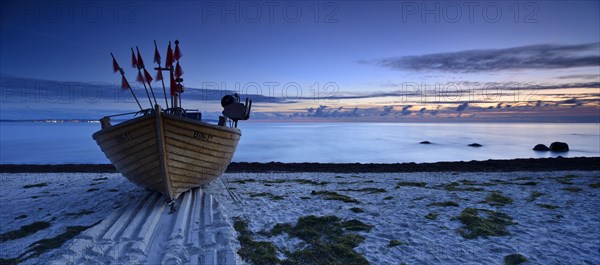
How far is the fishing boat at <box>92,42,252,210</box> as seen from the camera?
8.09m

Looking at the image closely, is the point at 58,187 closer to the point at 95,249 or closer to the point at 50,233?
the point at 50,233

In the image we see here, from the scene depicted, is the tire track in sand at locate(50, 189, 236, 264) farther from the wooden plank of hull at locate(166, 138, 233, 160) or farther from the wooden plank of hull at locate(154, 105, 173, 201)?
the wooden plank of hull at locate(166, 138, 233, 160)

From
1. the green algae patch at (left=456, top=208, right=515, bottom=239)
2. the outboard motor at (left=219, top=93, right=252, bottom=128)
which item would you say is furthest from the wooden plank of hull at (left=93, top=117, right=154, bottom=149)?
the green algae patch at (left=456, top=208, right=515, bottom=239)

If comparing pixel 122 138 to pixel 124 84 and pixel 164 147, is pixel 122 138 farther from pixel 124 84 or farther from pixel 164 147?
pixel 124 84

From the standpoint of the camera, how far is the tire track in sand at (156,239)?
238 inches

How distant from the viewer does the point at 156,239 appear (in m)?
6.92

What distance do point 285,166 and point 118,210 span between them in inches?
522

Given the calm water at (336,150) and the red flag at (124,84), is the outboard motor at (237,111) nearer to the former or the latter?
the red flag at (124,84)

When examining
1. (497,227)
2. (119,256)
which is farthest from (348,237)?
(119,256)

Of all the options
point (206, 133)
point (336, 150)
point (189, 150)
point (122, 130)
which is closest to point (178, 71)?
point (206, 133)

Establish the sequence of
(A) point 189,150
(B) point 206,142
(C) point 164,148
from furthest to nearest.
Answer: (B) point 206,142 < (A) point 189,150 < (C) point 164,148

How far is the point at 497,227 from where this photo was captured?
7.88 metres

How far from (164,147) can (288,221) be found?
12.6 feet

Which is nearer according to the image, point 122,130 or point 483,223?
point 483,223
